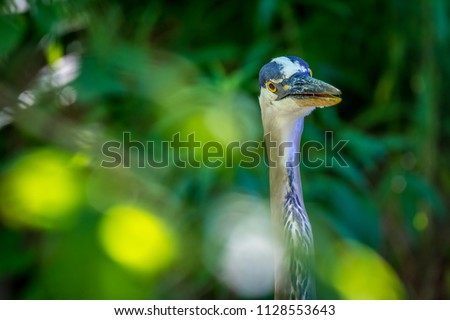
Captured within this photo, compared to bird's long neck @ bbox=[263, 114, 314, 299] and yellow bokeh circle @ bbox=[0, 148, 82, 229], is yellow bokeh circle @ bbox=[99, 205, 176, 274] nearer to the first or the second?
yellow bokeh circle @ bbox=[0, 148, 82, 229]

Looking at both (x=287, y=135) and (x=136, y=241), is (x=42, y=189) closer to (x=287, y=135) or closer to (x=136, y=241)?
(x=136, y=241)

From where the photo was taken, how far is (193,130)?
626 mm

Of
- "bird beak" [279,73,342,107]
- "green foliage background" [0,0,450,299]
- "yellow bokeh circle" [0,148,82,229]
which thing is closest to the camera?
"bird beak" [279,73,342,107]

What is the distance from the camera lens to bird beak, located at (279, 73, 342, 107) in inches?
10.2

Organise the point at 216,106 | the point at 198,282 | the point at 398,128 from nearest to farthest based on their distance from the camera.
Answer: the point at 216,106 < the point at 198,282 < the point at 398,128

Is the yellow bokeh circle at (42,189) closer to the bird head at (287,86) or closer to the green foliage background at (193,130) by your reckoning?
the green foliage background at (193,130)

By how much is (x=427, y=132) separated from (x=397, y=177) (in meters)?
0.08

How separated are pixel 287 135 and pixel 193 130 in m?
0.36

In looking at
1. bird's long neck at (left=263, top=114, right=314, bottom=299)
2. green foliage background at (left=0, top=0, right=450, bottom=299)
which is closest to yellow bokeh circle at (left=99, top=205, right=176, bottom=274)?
green foliage background at (left=0, top=0, right=450, bottom=299)

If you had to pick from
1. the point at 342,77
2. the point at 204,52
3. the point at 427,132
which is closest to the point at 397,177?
the point at 427,132

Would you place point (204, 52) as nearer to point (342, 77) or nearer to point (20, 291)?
point (342, 77)

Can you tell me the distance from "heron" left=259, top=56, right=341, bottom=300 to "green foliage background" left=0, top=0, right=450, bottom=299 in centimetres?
30

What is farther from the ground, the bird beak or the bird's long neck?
the bird beak

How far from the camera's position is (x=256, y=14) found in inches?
37.9
